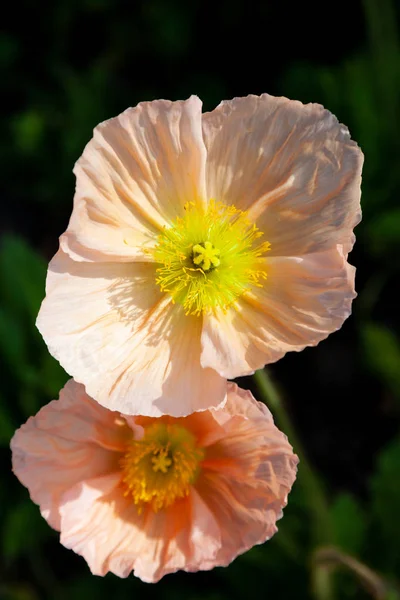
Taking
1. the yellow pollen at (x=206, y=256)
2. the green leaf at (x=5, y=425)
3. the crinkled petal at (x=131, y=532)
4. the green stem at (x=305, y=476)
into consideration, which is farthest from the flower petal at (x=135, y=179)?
the green leaf at (x=5, y=425)

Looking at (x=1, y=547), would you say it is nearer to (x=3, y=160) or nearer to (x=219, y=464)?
(x=219, y=464)

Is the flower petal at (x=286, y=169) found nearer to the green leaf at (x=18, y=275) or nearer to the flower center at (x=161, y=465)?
the flower center at (x=161, y=465)

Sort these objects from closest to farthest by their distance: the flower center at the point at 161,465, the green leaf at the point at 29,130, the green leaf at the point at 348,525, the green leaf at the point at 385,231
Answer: the flower center at the point at 161,465, the green leaf at the point at 348,525, the green leaf at the point at 385,231, the green leaf at the point at 29,130

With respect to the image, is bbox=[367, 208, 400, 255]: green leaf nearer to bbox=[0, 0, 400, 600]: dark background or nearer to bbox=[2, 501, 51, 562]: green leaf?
bbox=[0, 0, 400, 600]: dark background

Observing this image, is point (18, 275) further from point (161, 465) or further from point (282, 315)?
point (282, 315)

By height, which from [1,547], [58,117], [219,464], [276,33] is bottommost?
[1,547]

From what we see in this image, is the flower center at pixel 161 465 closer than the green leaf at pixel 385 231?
Yes

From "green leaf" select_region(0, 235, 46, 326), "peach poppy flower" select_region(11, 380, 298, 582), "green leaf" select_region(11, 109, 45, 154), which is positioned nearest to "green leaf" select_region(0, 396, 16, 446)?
"green leaf" select_region(0, 235, 46, 326)

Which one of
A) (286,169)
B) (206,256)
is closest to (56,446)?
(206,256)

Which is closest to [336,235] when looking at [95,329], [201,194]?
[201,194]
